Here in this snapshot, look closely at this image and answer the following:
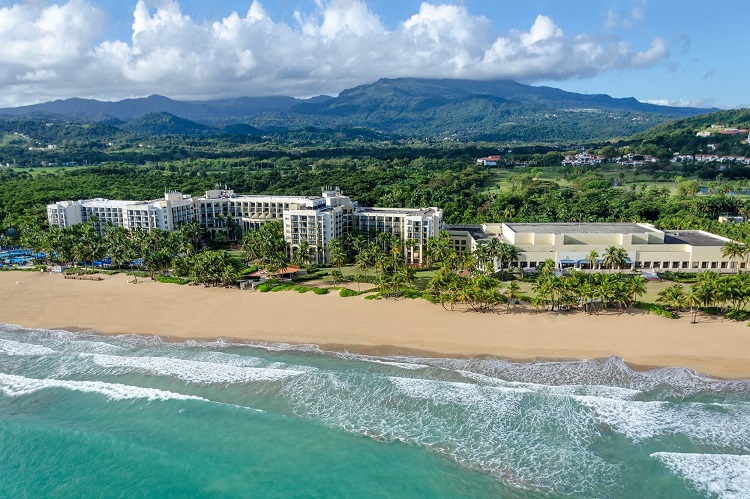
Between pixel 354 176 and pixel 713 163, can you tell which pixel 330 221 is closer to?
pixel 354 176

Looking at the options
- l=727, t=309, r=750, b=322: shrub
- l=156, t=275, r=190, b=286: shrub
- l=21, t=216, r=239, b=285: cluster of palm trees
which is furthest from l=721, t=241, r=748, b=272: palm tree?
l=156, t=275, r=190, b=286: shrub

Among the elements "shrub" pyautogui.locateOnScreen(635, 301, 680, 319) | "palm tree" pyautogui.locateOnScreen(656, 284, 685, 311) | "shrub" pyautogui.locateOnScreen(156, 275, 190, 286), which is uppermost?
"palm tree" pyautogui.locateOnScreen(656, 284, 685, 311)

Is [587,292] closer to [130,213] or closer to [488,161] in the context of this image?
[130,213]

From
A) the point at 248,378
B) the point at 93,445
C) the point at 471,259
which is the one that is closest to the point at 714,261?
the point at 471,259

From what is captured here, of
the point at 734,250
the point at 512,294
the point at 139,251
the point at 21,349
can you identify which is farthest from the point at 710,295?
the point at 139,251

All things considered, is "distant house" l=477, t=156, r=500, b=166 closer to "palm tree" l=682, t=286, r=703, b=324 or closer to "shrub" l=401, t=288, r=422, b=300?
"shrub" l=401, t=288, r=422, b=300

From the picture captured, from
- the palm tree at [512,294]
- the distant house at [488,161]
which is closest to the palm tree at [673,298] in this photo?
the palm tree at [512,294]

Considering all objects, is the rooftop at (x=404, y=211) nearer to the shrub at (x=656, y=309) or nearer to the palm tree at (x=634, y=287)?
the palm tree at (x=634, y=287)
